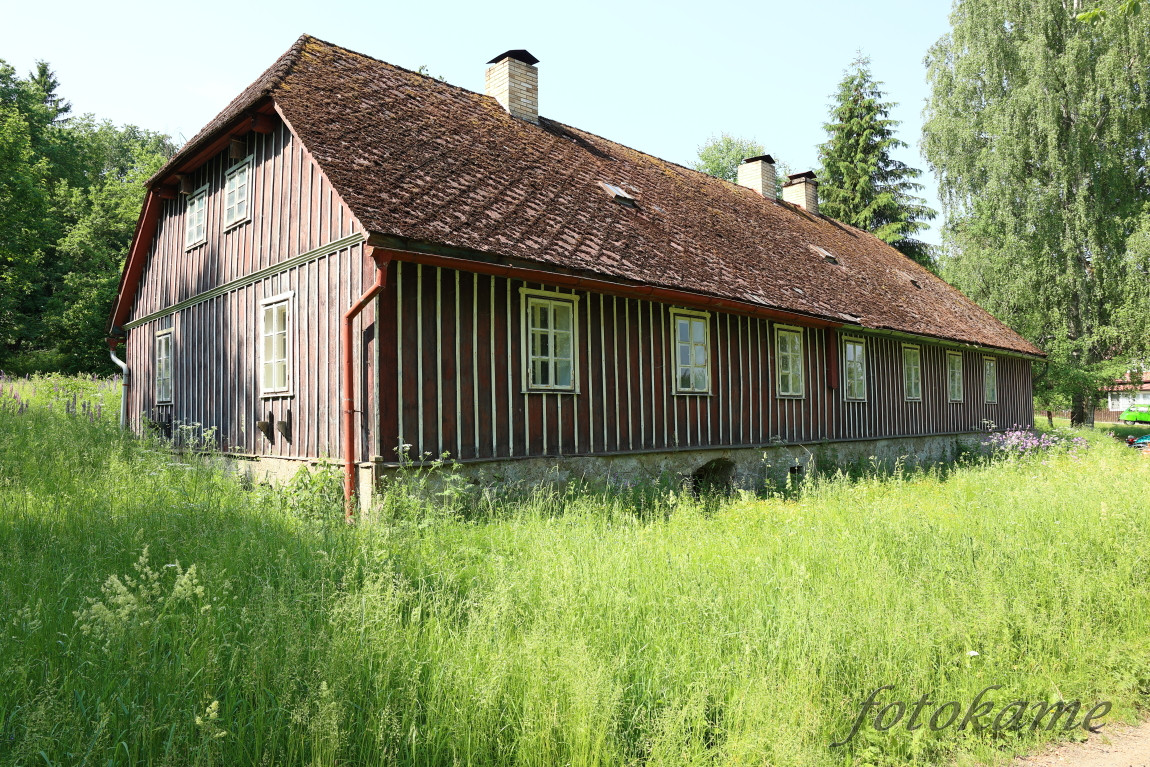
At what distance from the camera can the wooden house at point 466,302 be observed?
27.3ft

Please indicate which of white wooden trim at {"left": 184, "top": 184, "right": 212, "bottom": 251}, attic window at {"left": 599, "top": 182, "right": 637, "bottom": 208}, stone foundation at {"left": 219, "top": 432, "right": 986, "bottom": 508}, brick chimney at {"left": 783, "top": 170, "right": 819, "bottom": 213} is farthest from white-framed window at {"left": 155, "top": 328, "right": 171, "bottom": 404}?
brick chimney at {"left": 783, "top": 170, "right": 819, "bottom": 213}

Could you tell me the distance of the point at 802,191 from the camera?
72.2 ft

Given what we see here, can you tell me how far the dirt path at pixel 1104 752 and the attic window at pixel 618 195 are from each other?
33.1 feet

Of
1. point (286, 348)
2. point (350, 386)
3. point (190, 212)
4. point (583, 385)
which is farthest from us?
point (190, 212)

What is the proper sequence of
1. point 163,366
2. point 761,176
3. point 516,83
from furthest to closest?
point 761,176 < point 516,83 < point 163,366

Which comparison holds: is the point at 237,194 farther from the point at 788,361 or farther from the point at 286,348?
the point at 788,361

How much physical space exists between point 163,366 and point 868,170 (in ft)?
95.9

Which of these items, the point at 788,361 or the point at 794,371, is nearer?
the point at 788,361

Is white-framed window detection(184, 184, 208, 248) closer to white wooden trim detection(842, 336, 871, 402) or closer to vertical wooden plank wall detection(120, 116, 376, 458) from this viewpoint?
vertical wooden plank wall detection(120, 116, 376, 458)

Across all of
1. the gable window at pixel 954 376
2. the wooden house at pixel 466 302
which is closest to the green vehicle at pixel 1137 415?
the gable window at pixel 954 376

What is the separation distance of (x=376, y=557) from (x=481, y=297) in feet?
14.5

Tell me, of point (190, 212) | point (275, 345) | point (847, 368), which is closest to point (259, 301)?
point (275, 345)

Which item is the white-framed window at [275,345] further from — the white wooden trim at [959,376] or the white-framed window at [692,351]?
the white wooden trim at [959,376]

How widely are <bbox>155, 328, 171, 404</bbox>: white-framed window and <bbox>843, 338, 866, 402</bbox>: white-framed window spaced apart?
42.0 ft
